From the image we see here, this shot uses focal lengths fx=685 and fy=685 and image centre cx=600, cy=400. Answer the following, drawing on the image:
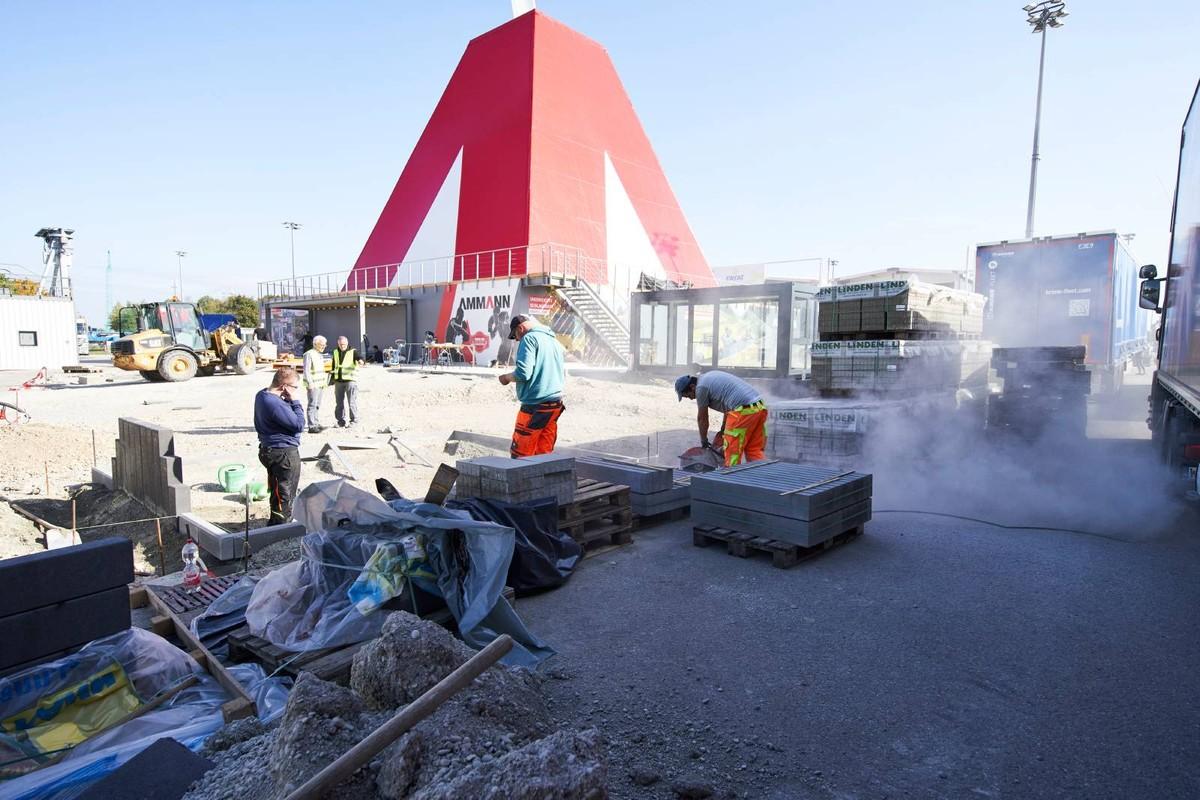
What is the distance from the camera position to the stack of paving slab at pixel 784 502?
5332 mm

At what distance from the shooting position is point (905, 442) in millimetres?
9180

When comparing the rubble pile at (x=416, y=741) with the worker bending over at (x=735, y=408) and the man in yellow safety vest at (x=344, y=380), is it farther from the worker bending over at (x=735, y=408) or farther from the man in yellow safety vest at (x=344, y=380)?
the man in yellow safety vest at (x=344, y=380)

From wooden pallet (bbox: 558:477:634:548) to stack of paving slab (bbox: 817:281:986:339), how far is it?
603 cm

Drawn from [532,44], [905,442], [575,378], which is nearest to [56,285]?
[532,44]

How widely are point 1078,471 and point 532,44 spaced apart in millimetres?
32439

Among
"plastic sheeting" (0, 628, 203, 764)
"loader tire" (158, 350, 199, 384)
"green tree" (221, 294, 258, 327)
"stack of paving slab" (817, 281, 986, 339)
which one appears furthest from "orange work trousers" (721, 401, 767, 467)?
"green tree" (221, 294, 258, 327)

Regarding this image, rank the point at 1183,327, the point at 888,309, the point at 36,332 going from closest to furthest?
the point at 1183,327, the point at 888,309, the point at 36,332

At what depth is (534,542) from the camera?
5.13 m

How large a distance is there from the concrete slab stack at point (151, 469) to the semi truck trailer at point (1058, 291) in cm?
1525

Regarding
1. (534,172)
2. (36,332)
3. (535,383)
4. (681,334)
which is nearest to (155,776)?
(535,383)

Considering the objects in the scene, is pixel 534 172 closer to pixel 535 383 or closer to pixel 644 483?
pixel 535 383

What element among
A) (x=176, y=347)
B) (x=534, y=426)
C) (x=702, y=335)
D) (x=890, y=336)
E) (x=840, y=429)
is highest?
(x=702, y=335)

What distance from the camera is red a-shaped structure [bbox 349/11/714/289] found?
1238 inches

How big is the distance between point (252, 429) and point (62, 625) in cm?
1012
